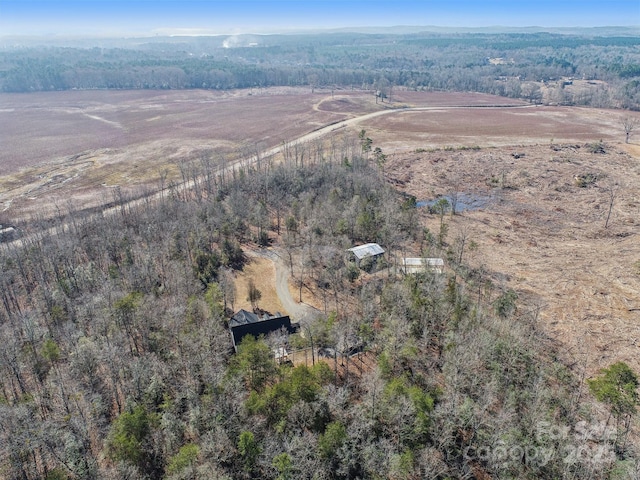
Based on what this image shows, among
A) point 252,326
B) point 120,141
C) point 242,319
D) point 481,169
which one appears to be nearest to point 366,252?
point 242,319

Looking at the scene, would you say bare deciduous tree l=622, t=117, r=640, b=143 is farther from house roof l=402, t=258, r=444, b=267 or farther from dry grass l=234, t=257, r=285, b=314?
dry grass l=234, t=257, r=285, b=314

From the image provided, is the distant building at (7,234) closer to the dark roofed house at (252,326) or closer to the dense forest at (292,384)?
the dense forest at (292,384)

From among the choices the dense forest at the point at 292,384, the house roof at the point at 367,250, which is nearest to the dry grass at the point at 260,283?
the dense forest at the point at 292,384

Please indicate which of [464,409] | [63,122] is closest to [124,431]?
[464,409]

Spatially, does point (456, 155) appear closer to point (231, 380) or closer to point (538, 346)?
point (538, 346)

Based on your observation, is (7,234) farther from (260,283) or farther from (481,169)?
(481,169)
